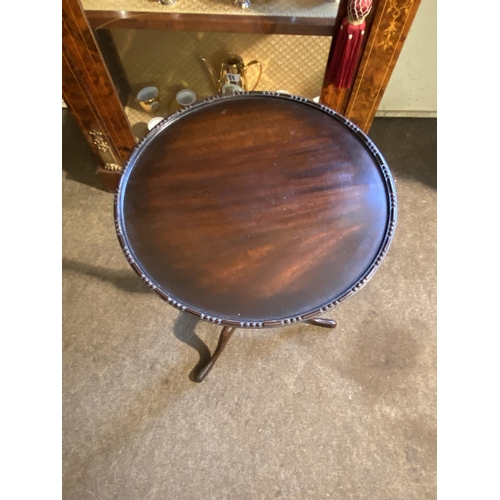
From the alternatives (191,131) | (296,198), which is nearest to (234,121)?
(191,131)

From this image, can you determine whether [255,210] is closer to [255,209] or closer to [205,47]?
[255,209]

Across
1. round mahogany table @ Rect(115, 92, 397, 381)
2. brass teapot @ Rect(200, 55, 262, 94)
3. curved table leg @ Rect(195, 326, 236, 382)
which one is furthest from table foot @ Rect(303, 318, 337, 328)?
brass teapot @ Rect(200, 55, 262, 94)

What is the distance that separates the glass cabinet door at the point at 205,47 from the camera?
1.03 metres

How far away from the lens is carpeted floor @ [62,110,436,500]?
1135mm

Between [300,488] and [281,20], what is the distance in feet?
4.02

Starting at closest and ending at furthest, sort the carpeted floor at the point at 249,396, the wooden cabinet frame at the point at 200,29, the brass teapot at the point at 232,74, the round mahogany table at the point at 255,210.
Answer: the round mahogany table at the point at 255,210 < the wooden cabinet frame at the point at 200,29 < the carpeted floor at the point at 249,396 < the brass teapot at the point at 232,74

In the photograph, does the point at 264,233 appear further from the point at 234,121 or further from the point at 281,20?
the point at 281,20

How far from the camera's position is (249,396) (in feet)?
4.03

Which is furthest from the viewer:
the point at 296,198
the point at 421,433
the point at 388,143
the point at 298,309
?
the point at 388,143

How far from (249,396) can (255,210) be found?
644 mm

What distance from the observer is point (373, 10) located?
Result: 3.10 feet

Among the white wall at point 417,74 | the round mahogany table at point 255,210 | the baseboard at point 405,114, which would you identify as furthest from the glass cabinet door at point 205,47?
the baseboard at point 405,114

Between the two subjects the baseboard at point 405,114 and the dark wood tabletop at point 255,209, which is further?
the baseboard at point 405,114

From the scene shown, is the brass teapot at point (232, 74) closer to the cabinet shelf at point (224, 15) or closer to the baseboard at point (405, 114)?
the cabinet shelf at point (224, 15)
